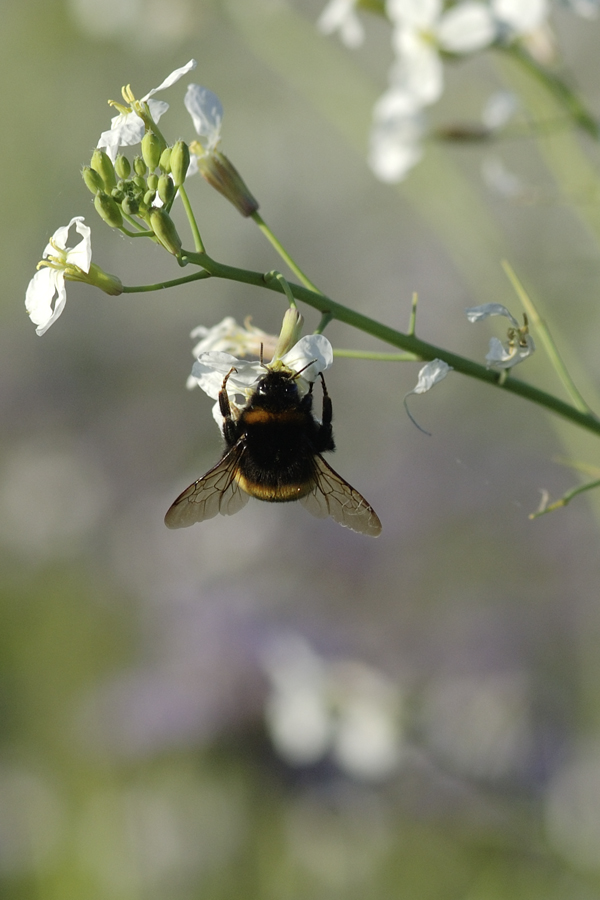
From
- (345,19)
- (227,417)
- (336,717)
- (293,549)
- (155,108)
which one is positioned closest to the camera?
(155,108)

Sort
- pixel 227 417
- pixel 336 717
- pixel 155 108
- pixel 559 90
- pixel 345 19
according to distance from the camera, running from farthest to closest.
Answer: pixel 336 717, pixel 345 19, pixel 559 90, pixel 227 417, pixel 155 108

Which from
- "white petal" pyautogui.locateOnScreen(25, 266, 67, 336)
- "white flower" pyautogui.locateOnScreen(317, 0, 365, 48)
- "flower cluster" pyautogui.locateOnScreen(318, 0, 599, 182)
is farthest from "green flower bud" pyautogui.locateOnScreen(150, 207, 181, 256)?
"white flower" pyautogui.locateOnScreen(317, 0, 365, 48)

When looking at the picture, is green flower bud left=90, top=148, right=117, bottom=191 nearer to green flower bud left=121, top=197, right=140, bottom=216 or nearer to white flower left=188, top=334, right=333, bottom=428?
green flower bud left=121, top=197, right=140, bottom=216

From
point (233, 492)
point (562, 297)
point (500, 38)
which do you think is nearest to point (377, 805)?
point (233, 492)

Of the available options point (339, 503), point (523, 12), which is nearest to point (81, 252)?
point (339, 503)

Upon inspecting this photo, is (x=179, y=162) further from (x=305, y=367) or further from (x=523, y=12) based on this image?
(x=523, y=12)

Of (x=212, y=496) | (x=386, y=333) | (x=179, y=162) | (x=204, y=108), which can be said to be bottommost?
(x=212, y=496)

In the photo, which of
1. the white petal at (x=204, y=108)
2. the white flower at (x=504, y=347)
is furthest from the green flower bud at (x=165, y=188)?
the white flower at (x=504, y=347)
